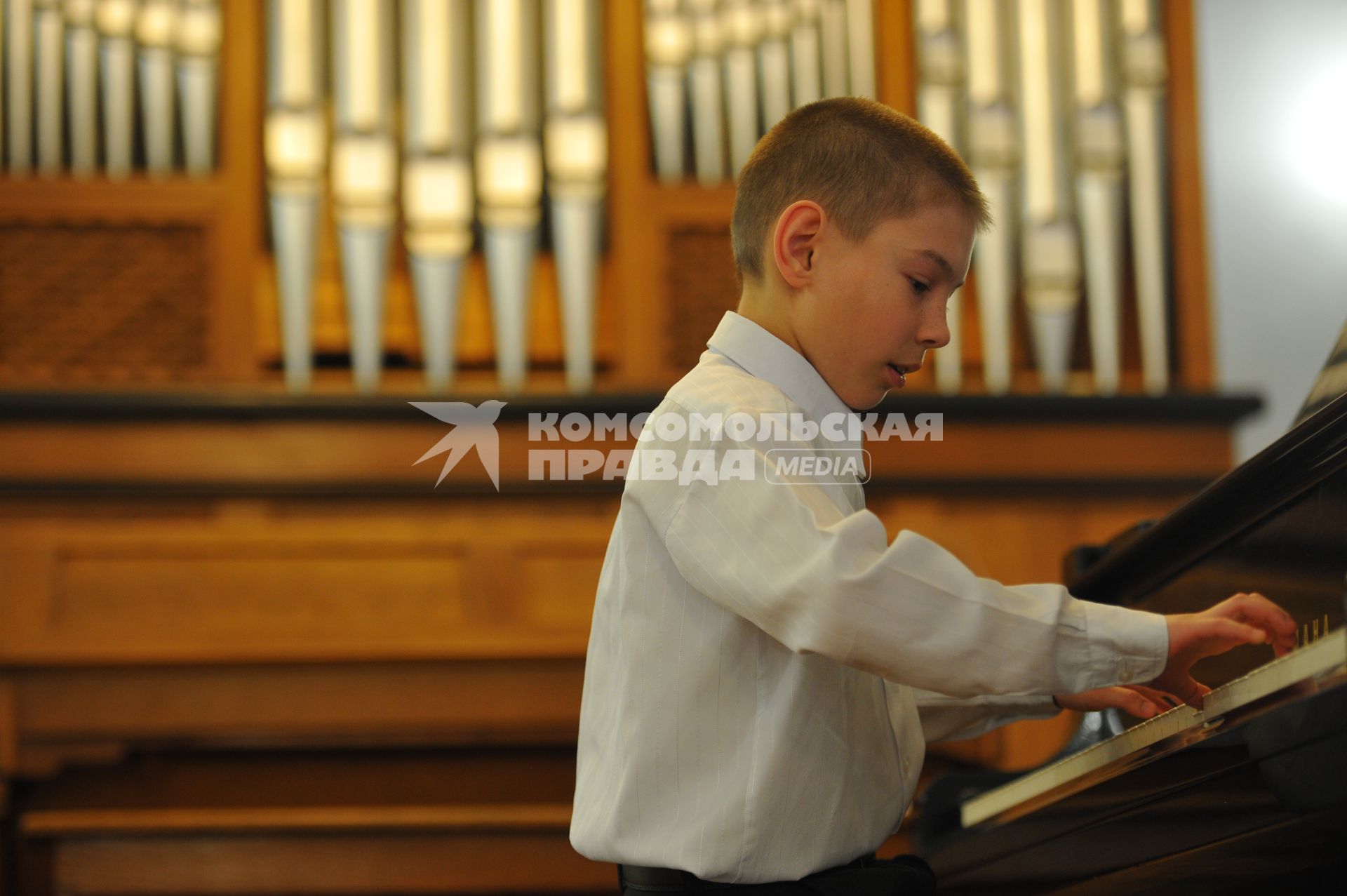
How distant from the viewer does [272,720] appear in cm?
312

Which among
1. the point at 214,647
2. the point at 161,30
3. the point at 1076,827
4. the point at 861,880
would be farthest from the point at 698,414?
the point at 161,30

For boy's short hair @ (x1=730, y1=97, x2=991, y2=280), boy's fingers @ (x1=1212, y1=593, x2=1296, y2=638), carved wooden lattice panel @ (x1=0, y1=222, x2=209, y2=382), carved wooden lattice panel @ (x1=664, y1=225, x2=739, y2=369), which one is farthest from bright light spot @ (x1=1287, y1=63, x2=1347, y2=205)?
boy's fingers @ (x1=1212, y1=593, x2=1296, y2=638)

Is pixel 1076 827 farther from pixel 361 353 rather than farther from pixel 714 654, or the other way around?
pixel 361 353

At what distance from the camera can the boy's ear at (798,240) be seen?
1273 millimetres

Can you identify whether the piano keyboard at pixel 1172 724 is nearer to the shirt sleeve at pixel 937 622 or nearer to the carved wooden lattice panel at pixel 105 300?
the shirt sleeve at pixel 937 622

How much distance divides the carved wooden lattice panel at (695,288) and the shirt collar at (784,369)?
2135 millimetres

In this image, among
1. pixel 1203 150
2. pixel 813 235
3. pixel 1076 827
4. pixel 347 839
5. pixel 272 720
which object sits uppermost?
pixel 1203 150

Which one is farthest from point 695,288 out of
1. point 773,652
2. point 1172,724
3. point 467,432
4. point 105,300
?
point 1172,724

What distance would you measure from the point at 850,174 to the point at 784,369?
0.18m

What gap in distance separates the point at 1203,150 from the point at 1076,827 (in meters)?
2.81

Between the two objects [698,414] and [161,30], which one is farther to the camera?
[161,30]

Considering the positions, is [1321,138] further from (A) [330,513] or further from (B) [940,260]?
(B) [940,260]

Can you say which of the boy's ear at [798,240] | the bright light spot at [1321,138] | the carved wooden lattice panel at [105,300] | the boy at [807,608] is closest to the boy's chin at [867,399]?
the boy at [807,608]

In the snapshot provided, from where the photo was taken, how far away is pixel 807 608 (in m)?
1.04
